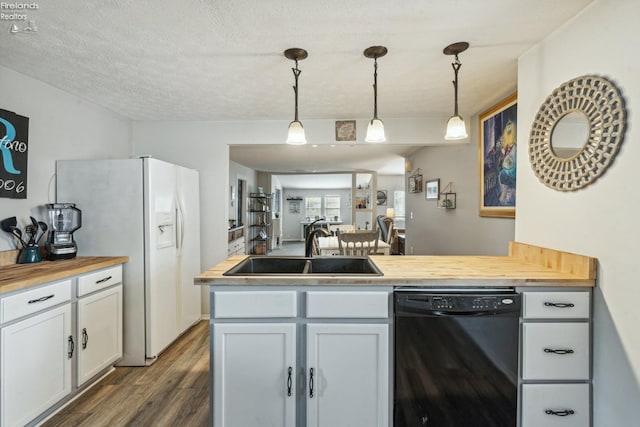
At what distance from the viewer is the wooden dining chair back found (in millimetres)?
3264

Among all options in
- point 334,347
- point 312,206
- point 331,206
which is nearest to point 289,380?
point 334,347

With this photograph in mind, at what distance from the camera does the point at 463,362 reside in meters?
1.48

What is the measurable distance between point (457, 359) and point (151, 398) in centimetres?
199

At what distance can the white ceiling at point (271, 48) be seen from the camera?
4.79 ft

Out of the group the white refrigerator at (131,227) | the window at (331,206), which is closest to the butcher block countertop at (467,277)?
the white refrigerator at (131,227)

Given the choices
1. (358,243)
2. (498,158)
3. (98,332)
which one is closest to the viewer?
(98,332)

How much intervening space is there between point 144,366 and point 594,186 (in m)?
3.25

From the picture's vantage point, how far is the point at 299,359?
1506mm

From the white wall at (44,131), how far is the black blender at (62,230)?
13 cm

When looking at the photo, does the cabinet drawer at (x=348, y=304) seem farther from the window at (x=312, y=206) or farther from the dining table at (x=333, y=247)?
the window at (x=312, y=206)

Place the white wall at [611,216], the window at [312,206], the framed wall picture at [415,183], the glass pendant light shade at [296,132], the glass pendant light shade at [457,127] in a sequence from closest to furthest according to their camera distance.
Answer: the white wall at [611,216]
the glass pendant light shade at [457,127]
the glass pendant light shade at [296,132]
the framed wall picture at [415,183]
the window at [312,206]

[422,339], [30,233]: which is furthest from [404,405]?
[30,233]

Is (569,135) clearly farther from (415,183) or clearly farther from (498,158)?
(415,183)

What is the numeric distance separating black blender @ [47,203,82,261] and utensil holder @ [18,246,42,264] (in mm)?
79
